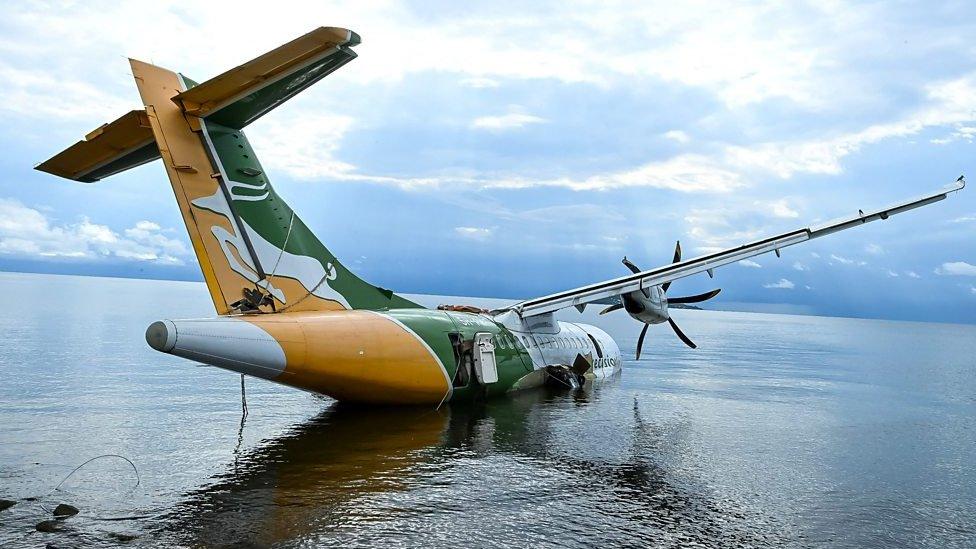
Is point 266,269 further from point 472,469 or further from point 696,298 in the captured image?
point 696,298

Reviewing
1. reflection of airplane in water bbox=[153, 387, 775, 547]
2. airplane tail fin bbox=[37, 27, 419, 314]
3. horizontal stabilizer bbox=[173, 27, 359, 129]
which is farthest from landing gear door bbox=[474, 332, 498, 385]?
horizontal stabilizer bbox=[173, 27, 359, 129]

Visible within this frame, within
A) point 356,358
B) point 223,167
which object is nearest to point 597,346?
point 356,358

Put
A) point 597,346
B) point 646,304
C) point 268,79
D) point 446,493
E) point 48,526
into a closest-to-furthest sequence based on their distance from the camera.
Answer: point 48,526 → point 446,493 → point 268,79 → point 646,304 → point 597,346

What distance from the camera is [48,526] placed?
8344 millimetres

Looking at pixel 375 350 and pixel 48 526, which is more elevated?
pixel 375 350

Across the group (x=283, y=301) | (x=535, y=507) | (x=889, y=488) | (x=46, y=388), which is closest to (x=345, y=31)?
(x=283, y=301)

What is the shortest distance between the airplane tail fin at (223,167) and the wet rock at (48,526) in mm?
6249

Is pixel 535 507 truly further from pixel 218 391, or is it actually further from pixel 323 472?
pixel 218 391

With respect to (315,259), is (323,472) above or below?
below

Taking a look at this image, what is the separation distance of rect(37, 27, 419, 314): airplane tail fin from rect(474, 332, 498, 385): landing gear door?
15.8 feet

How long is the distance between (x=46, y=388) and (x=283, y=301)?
1047 cm

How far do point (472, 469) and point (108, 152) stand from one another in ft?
37.0

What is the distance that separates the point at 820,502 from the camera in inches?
455

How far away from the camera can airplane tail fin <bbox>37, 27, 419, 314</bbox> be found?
1429 centimetres
